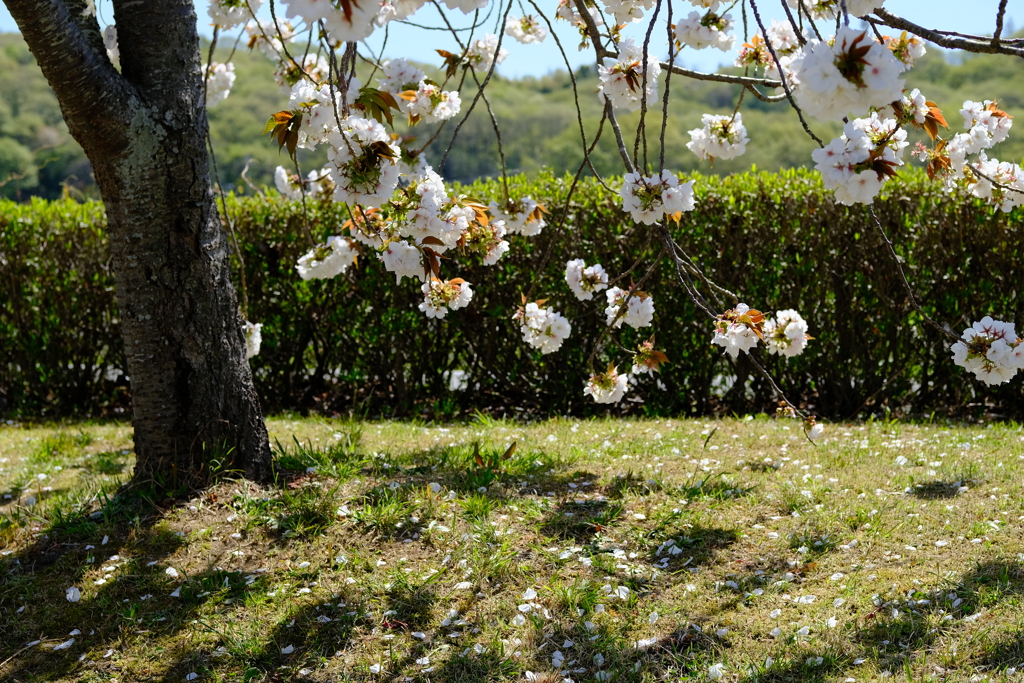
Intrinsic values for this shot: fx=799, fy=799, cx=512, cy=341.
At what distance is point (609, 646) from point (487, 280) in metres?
2.97

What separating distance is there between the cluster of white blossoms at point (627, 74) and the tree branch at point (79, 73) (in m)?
1.63

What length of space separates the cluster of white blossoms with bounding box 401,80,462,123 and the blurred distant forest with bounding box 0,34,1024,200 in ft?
105

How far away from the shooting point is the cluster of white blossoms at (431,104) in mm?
2613

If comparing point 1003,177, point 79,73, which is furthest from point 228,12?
point 1003,177

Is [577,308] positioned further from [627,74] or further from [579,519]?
[627,74]

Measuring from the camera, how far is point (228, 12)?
318 centimetres

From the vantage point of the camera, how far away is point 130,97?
275cm

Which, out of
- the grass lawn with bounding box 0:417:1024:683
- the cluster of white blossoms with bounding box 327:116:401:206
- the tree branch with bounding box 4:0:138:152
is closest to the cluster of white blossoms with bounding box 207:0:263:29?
the tree branch with bounding box 4:0:138:152

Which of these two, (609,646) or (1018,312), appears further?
(1018,312)

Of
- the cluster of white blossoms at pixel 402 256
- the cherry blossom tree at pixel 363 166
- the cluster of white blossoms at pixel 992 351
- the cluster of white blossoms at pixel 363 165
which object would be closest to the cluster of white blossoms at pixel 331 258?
the cherry blossom tree at pixel 363 166

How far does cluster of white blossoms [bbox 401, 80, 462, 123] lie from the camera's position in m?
2.61

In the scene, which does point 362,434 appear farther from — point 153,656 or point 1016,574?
point 1016,574

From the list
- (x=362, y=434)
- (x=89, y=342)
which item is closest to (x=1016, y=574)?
(x=362, y=434)

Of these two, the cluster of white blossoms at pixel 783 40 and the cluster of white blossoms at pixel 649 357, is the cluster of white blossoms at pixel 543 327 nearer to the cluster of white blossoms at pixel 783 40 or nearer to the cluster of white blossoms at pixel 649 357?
the cluster of white blossoms at pixel 649 357
